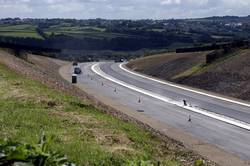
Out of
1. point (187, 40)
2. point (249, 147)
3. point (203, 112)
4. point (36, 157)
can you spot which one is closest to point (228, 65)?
point (203, 112)

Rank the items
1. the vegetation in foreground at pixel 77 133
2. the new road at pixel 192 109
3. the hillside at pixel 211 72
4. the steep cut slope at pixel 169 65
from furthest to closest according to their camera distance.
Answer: the steep cut slope at pixel 169 65 < the hillside at pixel 211 72 < the new road at pixel 192 109 < the vegetation in foreground at pixel 77 133

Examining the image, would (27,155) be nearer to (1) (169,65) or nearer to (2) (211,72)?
(2) (211,72)

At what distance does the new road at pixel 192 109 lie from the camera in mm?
34062

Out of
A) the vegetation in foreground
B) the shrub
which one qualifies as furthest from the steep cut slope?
the shrub

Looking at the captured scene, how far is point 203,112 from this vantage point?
1849 inches

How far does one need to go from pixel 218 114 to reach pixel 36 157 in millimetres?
40430

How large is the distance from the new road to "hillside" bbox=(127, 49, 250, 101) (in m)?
2.85

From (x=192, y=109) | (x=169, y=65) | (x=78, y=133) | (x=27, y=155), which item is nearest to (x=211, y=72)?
(x=169, y=65)

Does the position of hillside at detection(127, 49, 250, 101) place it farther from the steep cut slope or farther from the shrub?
the shrub

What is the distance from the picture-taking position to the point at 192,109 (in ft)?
160

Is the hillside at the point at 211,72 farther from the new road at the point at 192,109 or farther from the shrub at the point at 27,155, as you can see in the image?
the shrub at the point at 27,155

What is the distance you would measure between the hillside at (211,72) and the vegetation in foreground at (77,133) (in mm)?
36666

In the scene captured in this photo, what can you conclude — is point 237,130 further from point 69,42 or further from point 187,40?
point 187,40

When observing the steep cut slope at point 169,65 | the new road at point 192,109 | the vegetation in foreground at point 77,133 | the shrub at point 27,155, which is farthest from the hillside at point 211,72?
the shrub at point 27,155
